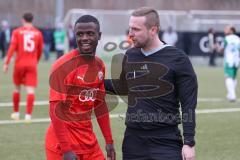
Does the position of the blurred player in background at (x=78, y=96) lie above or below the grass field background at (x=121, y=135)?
above

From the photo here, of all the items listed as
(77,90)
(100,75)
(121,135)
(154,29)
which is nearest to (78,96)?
(77,90)

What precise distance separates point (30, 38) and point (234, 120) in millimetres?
4628

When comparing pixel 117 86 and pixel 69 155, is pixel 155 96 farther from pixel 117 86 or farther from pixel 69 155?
pixel 69 155

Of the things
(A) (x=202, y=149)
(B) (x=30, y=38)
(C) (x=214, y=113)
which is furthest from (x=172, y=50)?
(C) (x=214, y=113)

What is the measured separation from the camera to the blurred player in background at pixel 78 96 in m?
6.20

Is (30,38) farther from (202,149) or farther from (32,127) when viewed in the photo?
(202,149)

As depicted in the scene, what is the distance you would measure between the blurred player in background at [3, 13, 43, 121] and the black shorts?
884 centimetres

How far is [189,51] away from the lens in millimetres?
40719

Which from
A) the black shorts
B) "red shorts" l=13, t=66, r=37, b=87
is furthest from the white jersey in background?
the black shorts

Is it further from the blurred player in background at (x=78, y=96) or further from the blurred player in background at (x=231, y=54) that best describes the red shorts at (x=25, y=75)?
the blurred player in background at (x=78, y=96)

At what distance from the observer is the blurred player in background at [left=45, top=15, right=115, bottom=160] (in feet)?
20.4

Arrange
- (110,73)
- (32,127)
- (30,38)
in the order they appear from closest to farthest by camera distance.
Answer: (110,73)
(32,127)
(30,38)

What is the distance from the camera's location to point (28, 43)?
592 inches

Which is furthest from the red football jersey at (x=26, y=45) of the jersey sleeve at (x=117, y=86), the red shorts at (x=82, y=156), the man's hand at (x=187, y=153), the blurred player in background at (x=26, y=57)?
the man's hand at (x=187, y=153)
